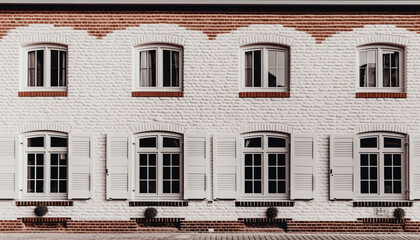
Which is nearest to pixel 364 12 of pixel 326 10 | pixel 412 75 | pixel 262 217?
pixel 326 10

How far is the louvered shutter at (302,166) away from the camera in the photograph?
48.9 feet

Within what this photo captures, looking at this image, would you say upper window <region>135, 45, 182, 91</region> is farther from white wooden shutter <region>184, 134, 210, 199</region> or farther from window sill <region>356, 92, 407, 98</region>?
window sill <region>356, 92, 407, 98</region>

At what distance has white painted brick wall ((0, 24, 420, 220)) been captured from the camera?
589 inches

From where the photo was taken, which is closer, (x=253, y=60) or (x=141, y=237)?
(x=141, y=237)

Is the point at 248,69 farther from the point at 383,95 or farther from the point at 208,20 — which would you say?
the point at 383,95

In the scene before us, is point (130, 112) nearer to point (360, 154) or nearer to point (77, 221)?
point (77, 221)

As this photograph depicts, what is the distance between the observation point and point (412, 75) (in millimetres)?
15023

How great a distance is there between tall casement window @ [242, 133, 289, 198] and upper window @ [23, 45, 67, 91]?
5242 mm

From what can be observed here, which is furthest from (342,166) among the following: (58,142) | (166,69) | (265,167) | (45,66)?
(45,66)

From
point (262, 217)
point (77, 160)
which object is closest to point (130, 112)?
point (77, 160)

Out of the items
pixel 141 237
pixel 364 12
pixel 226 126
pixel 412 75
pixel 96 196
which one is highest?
pixel 364 12

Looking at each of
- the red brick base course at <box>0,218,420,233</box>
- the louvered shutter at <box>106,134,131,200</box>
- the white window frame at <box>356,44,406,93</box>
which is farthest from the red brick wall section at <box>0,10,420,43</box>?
the red brick base course at <box>0,218,420,233</box>

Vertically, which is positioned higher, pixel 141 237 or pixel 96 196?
pixel 96 196

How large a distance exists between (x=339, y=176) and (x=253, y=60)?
→ 3.81 m
